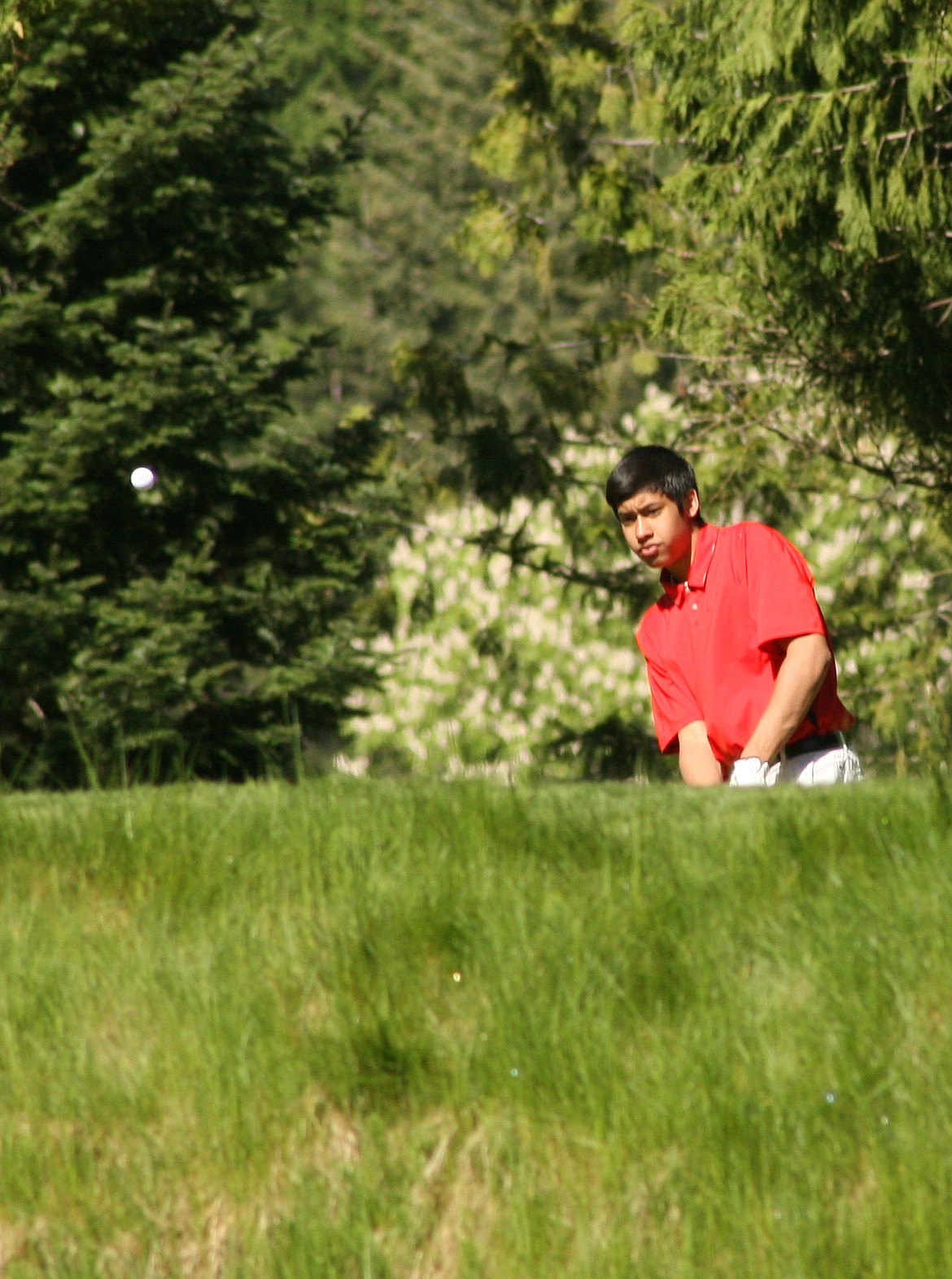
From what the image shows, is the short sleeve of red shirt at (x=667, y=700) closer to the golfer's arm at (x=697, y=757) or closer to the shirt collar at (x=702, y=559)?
the golfer's arm at (x=697, y=757)

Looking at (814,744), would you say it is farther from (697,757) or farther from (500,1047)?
(500,1047)

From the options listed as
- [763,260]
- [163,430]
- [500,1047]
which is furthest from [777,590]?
[163,430]

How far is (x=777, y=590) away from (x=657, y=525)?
17.0 inches

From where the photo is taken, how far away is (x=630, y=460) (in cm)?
522

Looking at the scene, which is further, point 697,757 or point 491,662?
point 491,662

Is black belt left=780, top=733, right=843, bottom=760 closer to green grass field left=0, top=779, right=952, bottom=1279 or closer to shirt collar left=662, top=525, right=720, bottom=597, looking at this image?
shirt collar left=662, top=525, right=720, bottom=597

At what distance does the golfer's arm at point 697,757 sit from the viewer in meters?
5.30

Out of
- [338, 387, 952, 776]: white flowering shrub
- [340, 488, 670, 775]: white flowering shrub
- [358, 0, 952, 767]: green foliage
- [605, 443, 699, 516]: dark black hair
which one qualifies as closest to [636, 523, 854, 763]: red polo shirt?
[605, 443, 699, 516]: dark black hair

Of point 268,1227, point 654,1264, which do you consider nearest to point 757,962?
point 654,1264

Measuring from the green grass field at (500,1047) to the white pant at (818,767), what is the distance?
78 centimetres

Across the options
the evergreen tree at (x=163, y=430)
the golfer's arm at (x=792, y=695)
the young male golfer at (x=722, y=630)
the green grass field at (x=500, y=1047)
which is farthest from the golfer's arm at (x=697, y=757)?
the evergreen tree at (x=163, y=430)

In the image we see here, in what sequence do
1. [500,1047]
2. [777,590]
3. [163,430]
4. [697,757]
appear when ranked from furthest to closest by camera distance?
1. [163,430]
2. [697,757]
3. [777,590]
4. [500,1047]

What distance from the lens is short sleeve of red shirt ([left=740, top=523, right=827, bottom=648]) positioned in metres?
4.94

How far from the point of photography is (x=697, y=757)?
5344 millimetres
